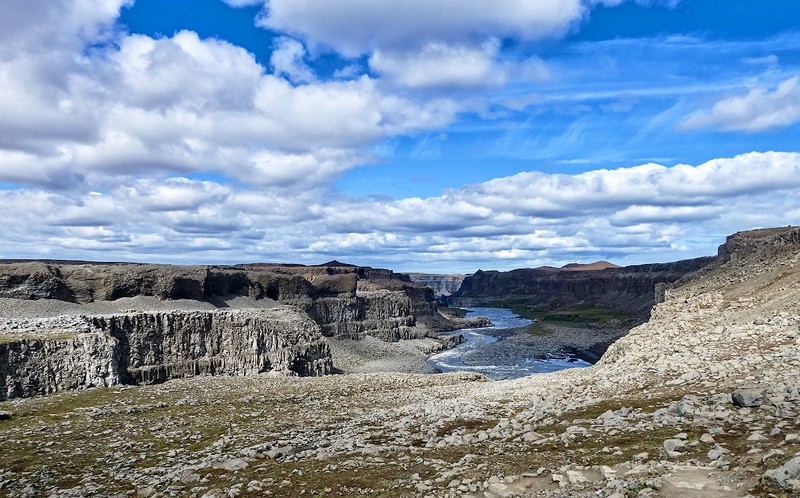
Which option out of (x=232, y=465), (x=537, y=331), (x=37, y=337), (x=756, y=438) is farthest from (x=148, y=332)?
(x=537, y=331)

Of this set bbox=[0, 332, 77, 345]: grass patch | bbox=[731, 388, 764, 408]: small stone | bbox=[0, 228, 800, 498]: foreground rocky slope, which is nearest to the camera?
bbox=[0, 228, 800, 498]: foreground rocky slope

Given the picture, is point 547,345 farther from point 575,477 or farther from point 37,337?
point 575,477

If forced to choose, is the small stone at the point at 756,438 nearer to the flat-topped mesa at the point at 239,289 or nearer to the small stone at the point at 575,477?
the small stone at the point at 575,477

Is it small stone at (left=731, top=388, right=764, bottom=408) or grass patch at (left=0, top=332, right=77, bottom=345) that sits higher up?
small stone at (left=731, top=388, right=764, bottom=408)

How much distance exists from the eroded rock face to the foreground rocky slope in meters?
6.08

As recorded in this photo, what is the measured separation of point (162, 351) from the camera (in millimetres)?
63062

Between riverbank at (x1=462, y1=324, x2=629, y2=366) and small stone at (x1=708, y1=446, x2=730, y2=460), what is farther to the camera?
riverbank at (x1=462, y1=324, x2=629, y2=366)

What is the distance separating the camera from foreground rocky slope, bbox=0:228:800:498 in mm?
13367

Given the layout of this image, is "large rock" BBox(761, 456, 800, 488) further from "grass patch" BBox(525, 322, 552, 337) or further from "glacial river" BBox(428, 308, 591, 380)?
"grass patch" BBox(525, 322, 552, 337)

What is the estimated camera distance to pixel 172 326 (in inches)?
2547

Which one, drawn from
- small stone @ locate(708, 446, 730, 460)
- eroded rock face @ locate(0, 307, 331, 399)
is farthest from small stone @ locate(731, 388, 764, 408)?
eroded rock face @ locate(0, 307, 331, 399)

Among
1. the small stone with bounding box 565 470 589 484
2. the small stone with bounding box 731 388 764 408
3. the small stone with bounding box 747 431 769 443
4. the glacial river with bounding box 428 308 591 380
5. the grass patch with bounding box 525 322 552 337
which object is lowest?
the glacial river with bounding box 428 308 591 380

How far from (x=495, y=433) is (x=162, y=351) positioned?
174ft

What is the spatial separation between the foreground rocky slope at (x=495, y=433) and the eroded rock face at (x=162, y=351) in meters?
6.08
